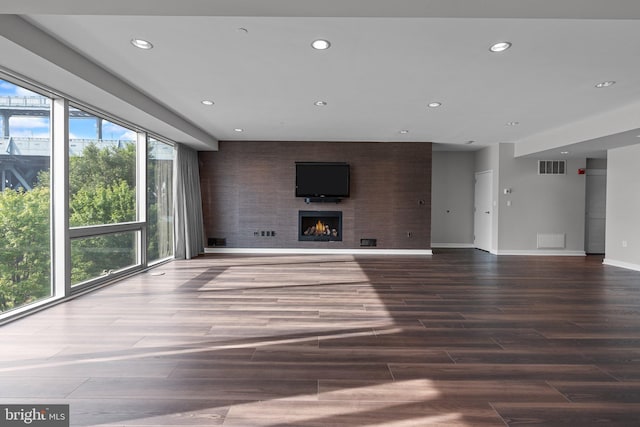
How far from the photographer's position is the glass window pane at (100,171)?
4.00 m

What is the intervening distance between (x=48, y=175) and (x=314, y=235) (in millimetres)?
4979

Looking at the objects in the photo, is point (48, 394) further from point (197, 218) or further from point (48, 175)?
point (197, 218)

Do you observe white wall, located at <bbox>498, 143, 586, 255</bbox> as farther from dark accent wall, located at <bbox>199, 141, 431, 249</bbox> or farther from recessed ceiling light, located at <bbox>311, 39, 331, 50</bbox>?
recessed ceiling light, located at <bbox>311, 39, 331, 50</bbox>

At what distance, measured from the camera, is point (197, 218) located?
7.23m

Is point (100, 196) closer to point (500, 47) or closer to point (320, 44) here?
point (320, 44)

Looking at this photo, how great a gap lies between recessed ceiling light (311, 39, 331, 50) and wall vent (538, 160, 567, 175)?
680cm

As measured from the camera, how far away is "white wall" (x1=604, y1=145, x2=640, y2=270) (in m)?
5.91

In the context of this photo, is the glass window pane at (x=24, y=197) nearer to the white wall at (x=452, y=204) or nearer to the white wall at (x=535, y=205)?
the white wall at (x=452, y=204)

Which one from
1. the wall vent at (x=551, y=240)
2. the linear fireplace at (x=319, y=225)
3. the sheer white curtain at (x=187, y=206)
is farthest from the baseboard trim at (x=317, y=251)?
the wall vent at (x=551, y=240)

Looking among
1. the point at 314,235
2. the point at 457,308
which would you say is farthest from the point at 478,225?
the point at 457,308

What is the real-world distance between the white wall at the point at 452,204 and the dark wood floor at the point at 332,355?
14.5 ft

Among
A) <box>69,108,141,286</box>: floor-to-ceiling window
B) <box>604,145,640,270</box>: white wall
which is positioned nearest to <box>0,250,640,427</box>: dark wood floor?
<box>69,108,141,286</box>: floor-to-ceiling window

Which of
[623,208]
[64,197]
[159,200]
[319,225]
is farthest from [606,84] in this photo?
[159,200]

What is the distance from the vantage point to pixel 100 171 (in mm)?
4527
